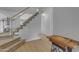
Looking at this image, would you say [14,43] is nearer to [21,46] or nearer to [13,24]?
[21,46]

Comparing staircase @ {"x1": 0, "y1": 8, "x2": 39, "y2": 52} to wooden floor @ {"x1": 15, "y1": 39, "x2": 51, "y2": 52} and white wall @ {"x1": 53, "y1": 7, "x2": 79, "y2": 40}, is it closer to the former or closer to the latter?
wooden floor @ {"x1": 15, "y1": 39, "x2": 51, "y2": 52}

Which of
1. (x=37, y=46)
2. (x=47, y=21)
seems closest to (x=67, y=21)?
(x=47, y=21)

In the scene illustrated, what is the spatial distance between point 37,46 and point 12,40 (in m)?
0.39

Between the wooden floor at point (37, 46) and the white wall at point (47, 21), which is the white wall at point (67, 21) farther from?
the wooden floor at point (37, 46)

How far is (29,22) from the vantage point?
2.03m

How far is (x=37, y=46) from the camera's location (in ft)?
6.70

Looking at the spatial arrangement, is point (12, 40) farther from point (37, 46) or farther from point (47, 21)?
point (47, 21)

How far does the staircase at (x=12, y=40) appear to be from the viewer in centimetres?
194

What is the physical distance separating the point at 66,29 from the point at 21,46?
2.40 ft

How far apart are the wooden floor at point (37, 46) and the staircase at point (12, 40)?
0.07 m

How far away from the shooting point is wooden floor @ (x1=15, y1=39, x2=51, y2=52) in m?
2.01

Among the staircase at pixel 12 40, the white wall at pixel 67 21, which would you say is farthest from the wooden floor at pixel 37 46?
the white wall at pixel 67 21

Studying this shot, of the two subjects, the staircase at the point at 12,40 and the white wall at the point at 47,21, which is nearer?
the staircase at the point at 12,40
